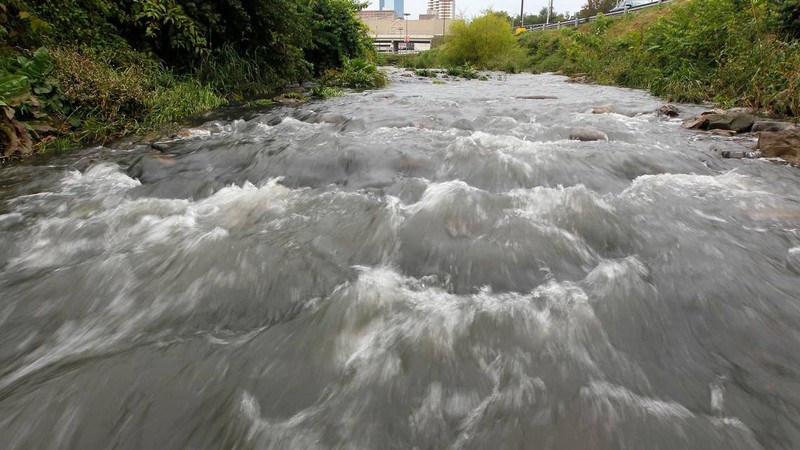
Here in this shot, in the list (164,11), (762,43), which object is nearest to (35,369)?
(164,11)

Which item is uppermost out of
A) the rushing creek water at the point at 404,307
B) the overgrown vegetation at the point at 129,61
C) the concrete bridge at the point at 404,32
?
the concrete bridge at the point at 404,32

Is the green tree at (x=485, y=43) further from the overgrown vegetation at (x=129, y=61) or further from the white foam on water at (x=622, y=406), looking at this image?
the white foam on water at (x=622, y=406)

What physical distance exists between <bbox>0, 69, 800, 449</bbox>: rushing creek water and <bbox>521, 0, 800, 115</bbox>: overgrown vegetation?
3.87 m

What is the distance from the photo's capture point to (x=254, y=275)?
266 cm

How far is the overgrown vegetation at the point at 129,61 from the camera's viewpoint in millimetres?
5432

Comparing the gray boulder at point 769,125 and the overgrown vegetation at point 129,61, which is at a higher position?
the overgrown vegetation at point 129,61

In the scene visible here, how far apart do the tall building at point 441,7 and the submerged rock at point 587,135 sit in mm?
139688

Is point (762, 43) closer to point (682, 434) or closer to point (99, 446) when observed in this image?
point (682, 434)

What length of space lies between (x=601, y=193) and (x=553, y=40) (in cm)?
3021

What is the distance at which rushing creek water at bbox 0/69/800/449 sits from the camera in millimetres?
1678

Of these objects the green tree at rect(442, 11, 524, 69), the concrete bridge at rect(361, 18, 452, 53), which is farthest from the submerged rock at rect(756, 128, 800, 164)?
the concrete bridge at rect(361, 18, 452, 53)

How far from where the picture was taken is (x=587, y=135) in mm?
5953

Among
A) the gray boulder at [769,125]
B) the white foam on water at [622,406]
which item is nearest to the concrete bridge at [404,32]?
the gray boulder at [769,125]

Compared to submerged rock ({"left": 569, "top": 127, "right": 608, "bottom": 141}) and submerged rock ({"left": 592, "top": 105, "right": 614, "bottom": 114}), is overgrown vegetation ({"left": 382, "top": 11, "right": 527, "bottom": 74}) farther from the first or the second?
submerged rock ({"left": 569, "top": 127, "right": 608, "bottom": 141})
